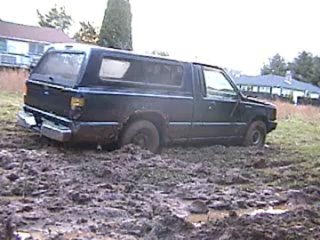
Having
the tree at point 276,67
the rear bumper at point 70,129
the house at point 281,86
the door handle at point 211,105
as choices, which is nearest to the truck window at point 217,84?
the door handle at point 211,105

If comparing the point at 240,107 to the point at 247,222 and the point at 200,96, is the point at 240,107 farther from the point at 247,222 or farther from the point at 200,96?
the point at 247,222

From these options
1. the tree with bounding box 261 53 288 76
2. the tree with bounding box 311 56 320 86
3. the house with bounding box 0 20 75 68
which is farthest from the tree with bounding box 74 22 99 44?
the tree with bounding box 261 53 288 76

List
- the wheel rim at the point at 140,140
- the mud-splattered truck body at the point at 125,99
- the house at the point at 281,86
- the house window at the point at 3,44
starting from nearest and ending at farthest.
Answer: the mud-splattered truck body at the point at 125,99 < the wheel rim at the point at 140,140 < the house window at the point at 3,44 < the house at the point at 281,86

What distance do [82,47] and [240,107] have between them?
3.40 m

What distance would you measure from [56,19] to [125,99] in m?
44.6

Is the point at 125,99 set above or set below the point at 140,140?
above

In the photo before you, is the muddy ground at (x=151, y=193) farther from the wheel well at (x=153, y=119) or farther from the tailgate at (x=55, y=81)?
the tailgate at (x=55, y=81)

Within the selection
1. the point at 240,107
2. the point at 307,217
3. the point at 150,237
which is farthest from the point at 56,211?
the point at 240,107

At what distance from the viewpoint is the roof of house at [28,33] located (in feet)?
123

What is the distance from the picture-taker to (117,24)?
25.4 metres

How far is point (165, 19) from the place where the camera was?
27.4 meters

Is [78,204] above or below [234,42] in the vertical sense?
below

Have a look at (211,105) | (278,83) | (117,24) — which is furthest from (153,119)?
(278,83)

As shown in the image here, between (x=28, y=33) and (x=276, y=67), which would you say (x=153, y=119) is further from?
(x=276, y=67)
